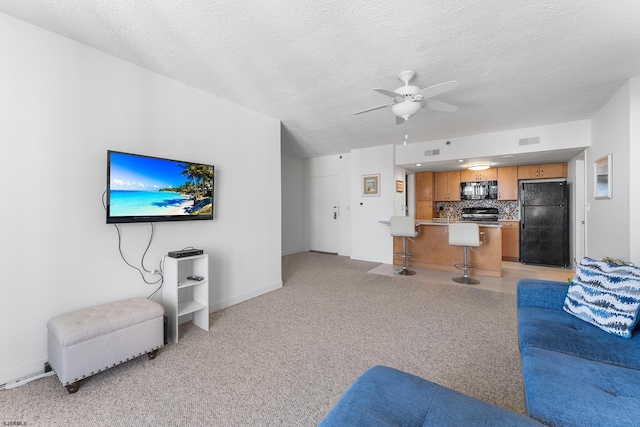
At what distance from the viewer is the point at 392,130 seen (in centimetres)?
475

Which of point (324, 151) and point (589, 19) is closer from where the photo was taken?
point (589, 19)

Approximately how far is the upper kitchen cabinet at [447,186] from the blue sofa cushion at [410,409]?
245 inches

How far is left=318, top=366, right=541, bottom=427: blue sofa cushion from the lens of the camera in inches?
37.7

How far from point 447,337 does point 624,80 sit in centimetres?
321

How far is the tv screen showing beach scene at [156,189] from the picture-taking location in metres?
2.32

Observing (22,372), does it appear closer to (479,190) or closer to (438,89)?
(438,89)

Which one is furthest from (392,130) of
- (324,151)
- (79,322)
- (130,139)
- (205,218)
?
(79,322)

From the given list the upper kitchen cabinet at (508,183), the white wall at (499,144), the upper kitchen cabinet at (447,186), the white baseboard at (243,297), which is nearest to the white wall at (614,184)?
the white wall at (499,144)

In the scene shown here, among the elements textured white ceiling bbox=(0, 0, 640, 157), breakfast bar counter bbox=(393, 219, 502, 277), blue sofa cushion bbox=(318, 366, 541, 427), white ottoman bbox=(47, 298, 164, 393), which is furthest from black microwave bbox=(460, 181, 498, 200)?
white ottoman bbox=(47, 298, 164, 393)

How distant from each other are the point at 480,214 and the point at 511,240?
2.85 ft

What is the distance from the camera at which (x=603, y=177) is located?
134 inches

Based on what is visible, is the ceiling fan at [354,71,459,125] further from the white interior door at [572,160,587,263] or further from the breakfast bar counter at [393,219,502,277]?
the white interior door at [572,160,587,263]

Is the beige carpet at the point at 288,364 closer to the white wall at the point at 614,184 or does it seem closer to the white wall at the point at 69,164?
the white wall at the point at 69,164

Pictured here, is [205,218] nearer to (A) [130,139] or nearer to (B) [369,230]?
(A) [130,139]
